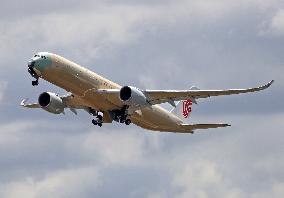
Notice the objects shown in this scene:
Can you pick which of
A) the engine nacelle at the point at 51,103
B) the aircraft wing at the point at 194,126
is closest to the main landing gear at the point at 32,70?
the engine nacelle at the point at 51,103

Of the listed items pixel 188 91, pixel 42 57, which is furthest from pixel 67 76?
pixel 188 91

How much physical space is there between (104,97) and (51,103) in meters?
8.87

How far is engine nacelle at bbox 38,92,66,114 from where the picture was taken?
16000 cm

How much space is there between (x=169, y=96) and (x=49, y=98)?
15.3 metres

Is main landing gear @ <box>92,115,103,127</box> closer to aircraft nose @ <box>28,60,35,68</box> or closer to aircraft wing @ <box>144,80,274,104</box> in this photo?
aircraft wing @ <box>144,80,274,104</box>

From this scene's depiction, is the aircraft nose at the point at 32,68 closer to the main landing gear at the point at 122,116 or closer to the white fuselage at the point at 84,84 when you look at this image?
the white fuselage at the point at 84,84

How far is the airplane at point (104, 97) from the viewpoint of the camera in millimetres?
150625

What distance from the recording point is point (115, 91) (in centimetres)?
15425

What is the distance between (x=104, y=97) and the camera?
154 m

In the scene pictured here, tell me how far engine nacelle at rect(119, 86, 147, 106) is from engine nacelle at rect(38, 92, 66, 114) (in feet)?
34.0

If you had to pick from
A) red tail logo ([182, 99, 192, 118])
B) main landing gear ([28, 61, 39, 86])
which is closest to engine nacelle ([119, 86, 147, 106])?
main landing gear ([28, 61, 39, 86])

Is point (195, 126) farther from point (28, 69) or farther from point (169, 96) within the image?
point (28, 69)

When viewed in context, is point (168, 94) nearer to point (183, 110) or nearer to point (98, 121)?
point (98, 121)

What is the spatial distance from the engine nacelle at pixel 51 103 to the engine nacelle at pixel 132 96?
10354mm
